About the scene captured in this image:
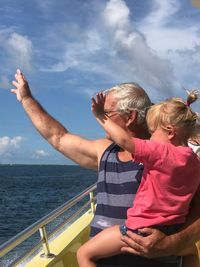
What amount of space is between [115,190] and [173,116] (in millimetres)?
508

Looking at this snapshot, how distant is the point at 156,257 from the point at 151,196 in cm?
36

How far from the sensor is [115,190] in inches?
114

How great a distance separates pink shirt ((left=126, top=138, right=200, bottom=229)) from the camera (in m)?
2.66

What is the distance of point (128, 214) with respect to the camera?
277cm

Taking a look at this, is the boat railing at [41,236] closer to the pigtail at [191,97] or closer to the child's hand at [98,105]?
the child's hand at [98,105]

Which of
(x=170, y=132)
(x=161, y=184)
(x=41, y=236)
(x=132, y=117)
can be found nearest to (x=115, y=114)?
(x=132, y=117)

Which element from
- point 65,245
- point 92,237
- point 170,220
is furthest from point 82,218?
point 170,220

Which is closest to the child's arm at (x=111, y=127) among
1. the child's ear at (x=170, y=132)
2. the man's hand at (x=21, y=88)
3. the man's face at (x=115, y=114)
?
the man's face at (x=115, y=114)

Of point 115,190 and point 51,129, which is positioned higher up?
point 51,129

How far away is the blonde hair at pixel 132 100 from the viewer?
300 cm

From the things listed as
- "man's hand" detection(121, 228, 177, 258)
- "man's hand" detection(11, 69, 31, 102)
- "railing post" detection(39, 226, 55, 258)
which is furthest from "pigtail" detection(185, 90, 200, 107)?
"railing post" detection(39, 226, 55, 258)

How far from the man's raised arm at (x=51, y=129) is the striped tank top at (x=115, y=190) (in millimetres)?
361

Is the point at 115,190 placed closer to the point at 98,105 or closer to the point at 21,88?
the point at 98,105

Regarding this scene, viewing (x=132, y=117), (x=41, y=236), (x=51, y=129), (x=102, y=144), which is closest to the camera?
(x=132, y=117)
